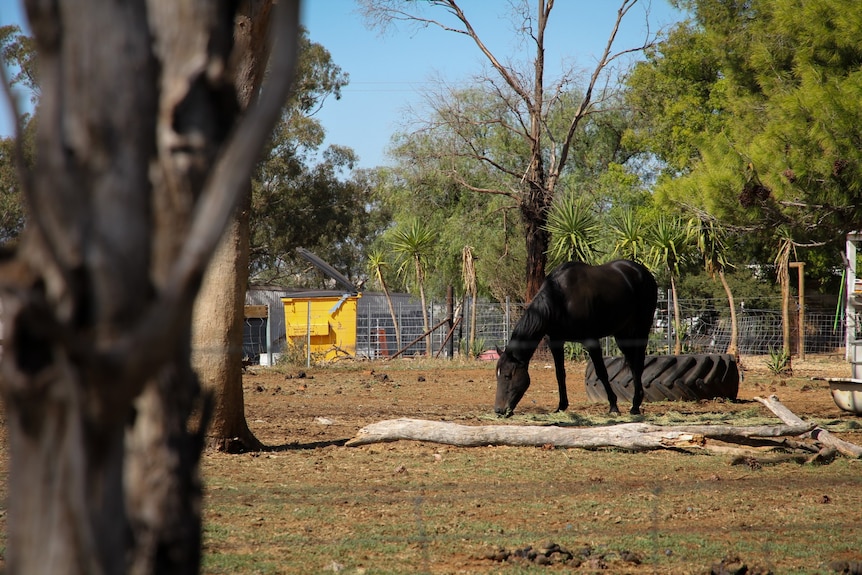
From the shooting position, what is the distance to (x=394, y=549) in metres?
4.50

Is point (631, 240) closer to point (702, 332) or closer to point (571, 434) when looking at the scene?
point (702, 332)

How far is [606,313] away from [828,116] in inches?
141

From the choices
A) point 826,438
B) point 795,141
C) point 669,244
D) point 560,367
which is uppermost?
point 669,244

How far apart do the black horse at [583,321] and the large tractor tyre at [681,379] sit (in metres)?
0.53

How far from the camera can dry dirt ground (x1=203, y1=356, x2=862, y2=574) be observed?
14.2 ft

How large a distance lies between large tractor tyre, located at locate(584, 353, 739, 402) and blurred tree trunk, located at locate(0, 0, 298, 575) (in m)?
11.2

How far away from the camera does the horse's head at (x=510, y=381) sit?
1054 centimetres

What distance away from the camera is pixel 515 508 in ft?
18.2

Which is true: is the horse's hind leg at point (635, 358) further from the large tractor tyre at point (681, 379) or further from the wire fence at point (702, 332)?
the wire fence at point (702, 332)

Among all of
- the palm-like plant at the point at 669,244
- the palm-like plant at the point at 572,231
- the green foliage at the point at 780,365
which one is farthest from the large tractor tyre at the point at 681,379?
the palm-like plant at the point at 669,244

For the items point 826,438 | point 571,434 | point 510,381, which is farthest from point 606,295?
point 826,438

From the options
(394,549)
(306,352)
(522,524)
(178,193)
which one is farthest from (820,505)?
(306,352)

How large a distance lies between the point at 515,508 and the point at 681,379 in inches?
294

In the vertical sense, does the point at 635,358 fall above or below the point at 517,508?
above
